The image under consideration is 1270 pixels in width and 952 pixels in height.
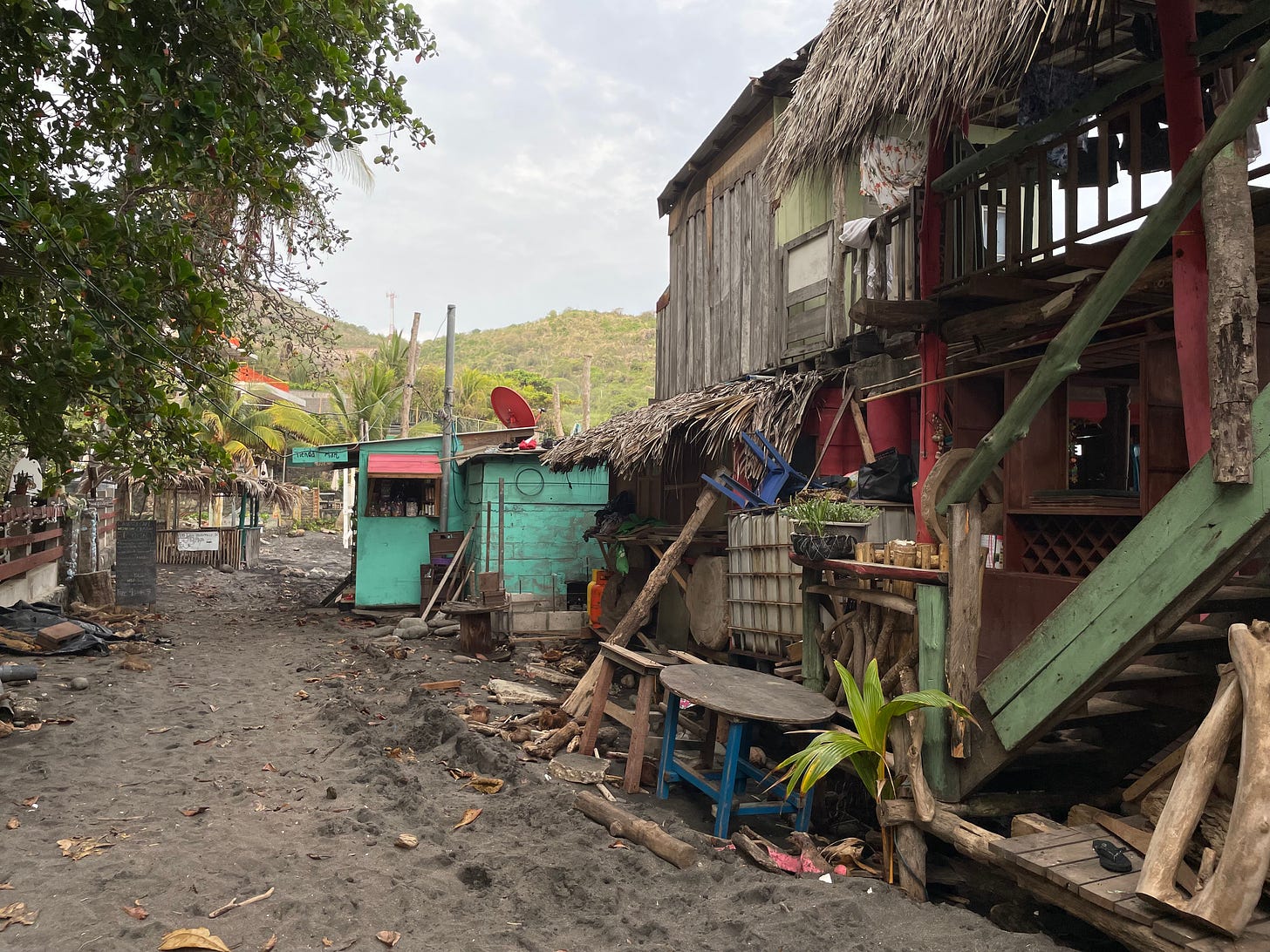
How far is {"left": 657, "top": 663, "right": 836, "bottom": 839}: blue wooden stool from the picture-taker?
196 inches

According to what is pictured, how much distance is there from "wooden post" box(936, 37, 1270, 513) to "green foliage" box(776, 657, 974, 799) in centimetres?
110

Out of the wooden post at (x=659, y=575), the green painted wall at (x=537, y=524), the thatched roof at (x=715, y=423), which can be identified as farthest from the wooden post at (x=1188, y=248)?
the green painted wall at (x=537, y=524)

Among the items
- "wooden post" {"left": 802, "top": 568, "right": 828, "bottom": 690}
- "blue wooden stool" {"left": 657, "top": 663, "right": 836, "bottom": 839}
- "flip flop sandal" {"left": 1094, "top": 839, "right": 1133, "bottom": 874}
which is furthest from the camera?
"wooden post" {"left": 802, "top": 568, "right": 828, "bottom": 690}

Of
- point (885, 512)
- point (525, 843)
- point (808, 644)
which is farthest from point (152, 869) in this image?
point (885, 512)

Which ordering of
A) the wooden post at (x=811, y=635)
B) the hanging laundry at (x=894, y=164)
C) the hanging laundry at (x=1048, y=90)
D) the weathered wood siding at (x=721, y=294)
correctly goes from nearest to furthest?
1. the hanging laundry at (x=1048, y=90)
2. the wooden post at (x=811, y=635)
3. the hanging laundry at (x=894, y=164)
4. the weathered wood siding at (x=721, y=294)

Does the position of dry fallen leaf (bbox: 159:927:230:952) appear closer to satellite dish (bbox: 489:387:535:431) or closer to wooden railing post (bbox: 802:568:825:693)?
wooden railing post (bbox: 802:568:825:693)

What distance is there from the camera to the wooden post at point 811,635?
18.9 feet

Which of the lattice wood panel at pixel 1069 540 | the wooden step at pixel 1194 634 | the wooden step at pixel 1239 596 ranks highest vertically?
the lattice wood panel at pixel 1069 540

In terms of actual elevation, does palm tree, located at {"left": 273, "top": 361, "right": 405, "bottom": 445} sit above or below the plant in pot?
above

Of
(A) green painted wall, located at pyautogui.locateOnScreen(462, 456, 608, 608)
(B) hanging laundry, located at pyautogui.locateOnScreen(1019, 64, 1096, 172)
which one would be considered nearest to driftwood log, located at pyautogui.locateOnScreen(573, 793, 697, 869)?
(B) hanging laundry, located at pyautogui.locateOnScreen(1019, 64, 1096, 172)

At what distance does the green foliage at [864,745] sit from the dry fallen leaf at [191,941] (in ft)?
8.81

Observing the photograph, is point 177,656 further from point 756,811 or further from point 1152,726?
point 1152,726

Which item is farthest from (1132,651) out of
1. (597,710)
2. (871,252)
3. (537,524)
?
(537,524)

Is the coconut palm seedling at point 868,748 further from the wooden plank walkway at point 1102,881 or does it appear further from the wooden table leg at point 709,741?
the wooden table leg at point 709,741
